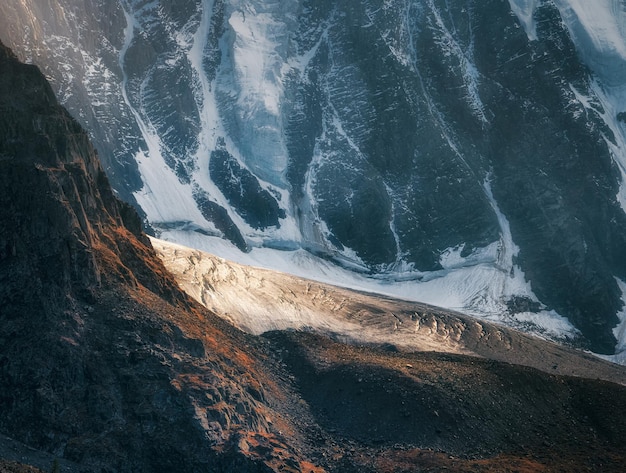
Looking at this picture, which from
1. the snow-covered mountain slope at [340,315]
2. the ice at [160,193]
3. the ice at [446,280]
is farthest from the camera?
the ice at [160,193]

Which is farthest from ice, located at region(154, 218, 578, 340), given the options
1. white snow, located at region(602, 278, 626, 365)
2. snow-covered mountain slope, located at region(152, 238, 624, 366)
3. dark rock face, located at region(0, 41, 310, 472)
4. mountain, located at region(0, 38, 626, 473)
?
dark rock face, located at region(0, 41, 310, 472)

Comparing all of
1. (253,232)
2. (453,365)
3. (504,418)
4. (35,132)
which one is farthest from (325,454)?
(253,232)

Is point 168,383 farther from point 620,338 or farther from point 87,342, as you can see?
point 620,338

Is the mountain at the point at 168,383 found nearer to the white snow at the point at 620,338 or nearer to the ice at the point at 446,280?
the ice at the point at 446,280

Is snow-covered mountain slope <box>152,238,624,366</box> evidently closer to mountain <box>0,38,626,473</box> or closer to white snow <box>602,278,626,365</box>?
white snow <box>602,278,626,365</box>

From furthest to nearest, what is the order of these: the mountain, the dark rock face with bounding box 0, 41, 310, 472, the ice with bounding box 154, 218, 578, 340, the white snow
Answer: the ice with bounding box 154, 218, 578, 340, the white snow, the mountain, the dark rock face with bounding box 0, 41, 310, 472

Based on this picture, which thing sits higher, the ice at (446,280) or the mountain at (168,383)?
the mountain at (168,383)

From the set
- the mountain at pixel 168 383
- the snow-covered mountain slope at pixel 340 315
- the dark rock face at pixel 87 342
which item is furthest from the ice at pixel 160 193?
the dark rock face at pixel 87 342

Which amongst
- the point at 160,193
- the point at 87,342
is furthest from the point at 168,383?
the point at 160,193
